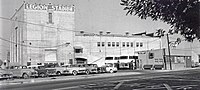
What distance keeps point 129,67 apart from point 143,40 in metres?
19.0

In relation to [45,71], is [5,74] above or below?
below

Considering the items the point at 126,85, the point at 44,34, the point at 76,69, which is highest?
the point at 44,34

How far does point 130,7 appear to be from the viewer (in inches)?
314

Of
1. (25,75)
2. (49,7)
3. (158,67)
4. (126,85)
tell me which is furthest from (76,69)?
(49,7)

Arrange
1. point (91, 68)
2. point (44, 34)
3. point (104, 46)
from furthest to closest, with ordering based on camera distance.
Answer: point (104, 46)
point (44, 34)
point (91, 68)

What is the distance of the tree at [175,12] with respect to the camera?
22.5 feet

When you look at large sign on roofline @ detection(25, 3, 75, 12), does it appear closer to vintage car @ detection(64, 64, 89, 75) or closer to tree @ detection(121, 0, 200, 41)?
vintage car @ detection(64, 64, 89, 75)

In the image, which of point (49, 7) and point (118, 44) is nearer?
point (49, 7)

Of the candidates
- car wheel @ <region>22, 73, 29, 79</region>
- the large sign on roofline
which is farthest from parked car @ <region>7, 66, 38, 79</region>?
the large sign on roofline

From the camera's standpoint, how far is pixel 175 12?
23.8ft

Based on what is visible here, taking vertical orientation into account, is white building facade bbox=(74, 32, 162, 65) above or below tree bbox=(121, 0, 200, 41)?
above

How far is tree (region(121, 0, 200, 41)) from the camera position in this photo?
270 inches

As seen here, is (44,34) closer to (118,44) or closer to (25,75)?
(118,44)

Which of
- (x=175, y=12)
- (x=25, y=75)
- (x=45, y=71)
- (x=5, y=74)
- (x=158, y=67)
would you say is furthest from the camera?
(x=158, y=67)
